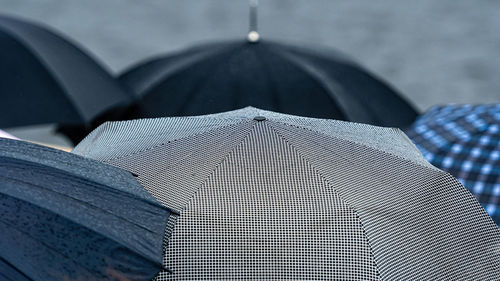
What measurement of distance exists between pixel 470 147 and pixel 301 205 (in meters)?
1.10

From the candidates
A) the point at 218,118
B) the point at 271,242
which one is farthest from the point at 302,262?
the point at 218,118

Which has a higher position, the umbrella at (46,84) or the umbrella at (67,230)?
the umbrella at (46,84)

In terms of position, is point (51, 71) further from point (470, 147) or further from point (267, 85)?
point (470, 147)

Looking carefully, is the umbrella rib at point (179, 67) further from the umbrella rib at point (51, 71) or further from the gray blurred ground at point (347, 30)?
the gray blurred ground at point (347, 30)

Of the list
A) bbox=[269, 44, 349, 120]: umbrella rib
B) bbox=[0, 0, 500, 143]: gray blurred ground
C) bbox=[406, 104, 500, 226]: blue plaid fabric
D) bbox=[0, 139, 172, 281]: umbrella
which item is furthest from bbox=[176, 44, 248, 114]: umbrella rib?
bbox=[0, 0, 500, 143]: gray blurred ground

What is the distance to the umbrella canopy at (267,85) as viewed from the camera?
364cm

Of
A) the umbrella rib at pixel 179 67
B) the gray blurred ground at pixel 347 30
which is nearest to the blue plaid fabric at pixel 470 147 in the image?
the umbrella rib at pixel 179 67

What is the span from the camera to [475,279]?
7.04ft

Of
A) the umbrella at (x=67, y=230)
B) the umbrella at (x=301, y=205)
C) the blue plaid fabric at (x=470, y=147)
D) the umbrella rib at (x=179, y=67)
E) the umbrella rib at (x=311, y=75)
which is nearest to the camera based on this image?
the umbrella at (x=67, y=230)

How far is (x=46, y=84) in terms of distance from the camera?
363cm

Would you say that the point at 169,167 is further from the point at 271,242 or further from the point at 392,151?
the point at 392,151

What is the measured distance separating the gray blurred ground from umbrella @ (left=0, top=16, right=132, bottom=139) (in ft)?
7.79

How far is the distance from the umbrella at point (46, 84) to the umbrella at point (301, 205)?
3.82 feet

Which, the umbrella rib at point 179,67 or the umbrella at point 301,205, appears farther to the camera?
the umbrella rib at point 179,67
